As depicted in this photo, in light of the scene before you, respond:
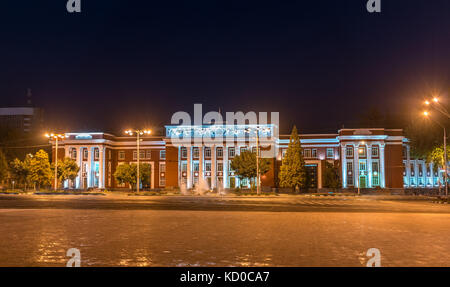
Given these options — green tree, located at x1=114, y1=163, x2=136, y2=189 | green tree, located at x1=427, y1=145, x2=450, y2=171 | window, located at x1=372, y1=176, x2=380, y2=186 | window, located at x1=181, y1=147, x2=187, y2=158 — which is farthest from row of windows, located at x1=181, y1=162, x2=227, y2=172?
green tree, located at x1=427, y1=145, x2=450, y2=171

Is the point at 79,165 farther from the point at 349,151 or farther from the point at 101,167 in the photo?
the point at 349,151

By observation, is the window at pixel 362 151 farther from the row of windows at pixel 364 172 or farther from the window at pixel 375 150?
the window at pixel 375 150

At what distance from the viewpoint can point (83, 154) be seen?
80.9 meters

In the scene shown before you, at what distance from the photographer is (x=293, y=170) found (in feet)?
206

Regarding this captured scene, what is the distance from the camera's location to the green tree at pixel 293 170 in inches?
2468

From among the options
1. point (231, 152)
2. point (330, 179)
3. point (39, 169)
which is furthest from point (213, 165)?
point (39, 169)

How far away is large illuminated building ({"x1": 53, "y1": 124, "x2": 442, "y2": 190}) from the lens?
242ft

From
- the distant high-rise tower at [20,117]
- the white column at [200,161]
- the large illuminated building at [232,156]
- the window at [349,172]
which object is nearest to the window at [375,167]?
the large illuminated building at [232,156]

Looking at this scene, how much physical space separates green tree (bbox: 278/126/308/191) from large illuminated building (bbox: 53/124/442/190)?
9752 mm

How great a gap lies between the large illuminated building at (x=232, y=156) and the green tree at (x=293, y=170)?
9752 millimetres
